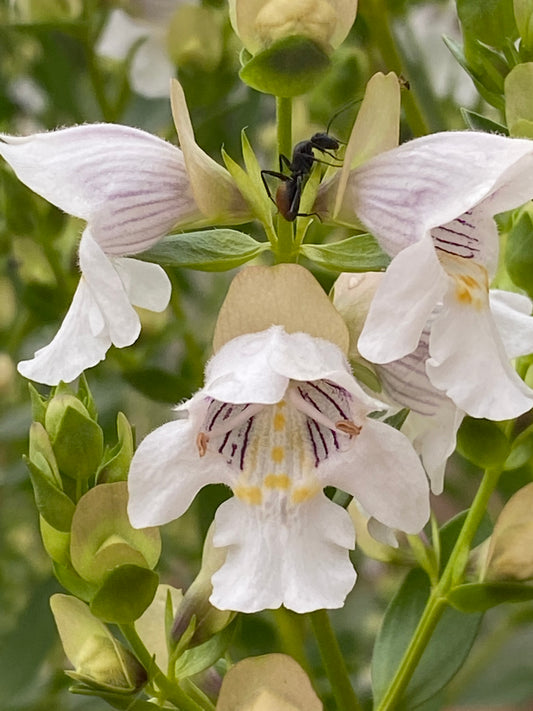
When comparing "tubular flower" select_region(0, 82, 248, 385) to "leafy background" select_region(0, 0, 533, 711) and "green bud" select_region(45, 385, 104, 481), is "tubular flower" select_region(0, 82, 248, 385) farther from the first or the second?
"leafy background" select_region(0, 0, 533, 711)

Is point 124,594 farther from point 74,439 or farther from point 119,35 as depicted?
point 119,35

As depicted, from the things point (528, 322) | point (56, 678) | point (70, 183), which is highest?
point (70, 183)

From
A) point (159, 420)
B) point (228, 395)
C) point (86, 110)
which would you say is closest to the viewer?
point (228, 395)

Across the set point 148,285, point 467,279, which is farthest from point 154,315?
point 467,279

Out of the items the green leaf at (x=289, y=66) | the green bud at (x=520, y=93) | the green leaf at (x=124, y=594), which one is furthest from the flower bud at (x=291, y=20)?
the green leaf at (x=124, y=594)

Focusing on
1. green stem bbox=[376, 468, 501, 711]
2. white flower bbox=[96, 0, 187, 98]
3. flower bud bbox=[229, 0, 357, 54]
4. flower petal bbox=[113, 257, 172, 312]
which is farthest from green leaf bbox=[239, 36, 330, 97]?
white flower bbox=[96, 0, 187, 98]

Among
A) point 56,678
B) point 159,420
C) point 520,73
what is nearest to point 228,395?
point 520,73

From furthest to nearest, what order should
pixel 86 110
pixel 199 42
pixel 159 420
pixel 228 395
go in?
pixel 159 420 < pixel 86 110 < pixel 199 42 < pixel 228 395

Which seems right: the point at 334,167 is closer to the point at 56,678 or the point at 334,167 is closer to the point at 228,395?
the point at 228,395
